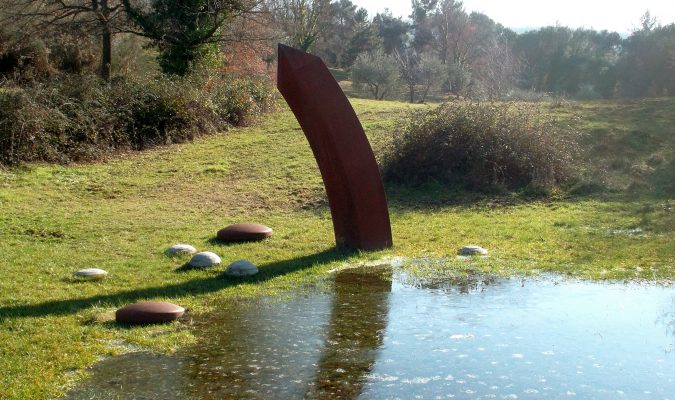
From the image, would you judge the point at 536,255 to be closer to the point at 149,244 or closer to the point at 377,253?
the point at 377,253

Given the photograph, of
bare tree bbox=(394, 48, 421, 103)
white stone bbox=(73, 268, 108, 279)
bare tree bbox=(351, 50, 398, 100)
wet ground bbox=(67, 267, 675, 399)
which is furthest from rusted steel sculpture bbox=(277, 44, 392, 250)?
bare tree bbox=(351, 50, 398, 100)

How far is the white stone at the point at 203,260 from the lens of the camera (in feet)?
33.8

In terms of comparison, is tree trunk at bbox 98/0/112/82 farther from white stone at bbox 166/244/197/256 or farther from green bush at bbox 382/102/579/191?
white stone at bbox 166/244/197/256

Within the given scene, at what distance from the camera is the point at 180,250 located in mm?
11148

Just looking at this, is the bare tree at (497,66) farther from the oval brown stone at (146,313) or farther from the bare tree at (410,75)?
the oval brown stone at (146,313)

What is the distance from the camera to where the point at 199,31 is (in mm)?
26484

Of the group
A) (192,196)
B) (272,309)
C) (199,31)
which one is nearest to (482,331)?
→ (272,309)

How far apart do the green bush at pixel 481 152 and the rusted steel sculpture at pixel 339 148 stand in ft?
20.0

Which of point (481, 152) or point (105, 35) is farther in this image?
point (105, 35)

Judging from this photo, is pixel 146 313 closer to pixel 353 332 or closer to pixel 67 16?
pixel 353 332

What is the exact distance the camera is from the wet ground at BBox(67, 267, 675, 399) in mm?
6141

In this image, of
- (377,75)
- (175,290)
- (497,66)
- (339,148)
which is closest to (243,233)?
(339,148)

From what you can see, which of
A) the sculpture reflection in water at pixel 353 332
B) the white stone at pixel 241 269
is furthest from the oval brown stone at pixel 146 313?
the white stone at pixel 241 269

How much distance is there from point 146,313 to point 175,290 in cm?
138
